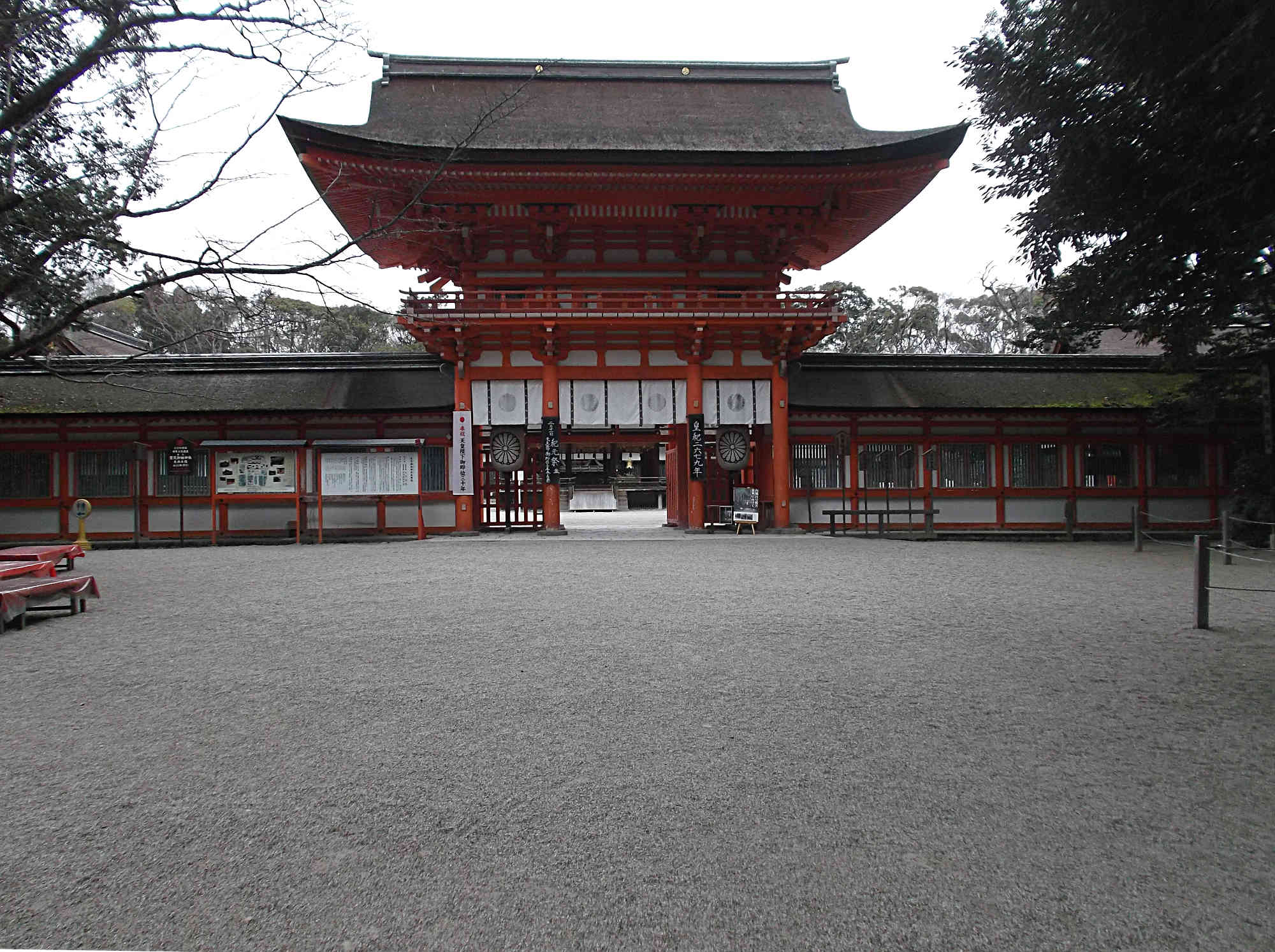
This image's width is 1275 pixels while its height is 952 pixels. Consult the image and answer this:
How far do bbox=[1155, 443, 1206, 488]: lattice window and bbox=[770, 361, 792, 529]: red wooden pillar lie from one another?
27.3ft

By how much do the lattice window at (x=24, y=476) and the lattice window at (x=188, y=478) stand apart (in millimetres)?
2141

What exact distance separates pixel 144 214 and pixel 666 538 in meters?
10.2

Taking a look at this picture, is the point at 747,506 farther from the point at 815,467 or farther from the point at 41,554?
the point at 41,554

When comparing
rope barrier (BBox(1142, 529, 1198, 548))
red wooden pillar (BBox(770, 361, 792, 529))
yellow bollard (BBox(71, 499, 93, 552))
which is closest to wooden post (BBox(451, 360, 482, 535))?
red wooden pillar (BBox(770, 361, 792, 529))

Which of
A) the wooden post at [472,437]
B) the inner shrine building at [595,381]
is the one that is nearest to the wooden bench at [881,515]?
the inner shrine building at [595,381]

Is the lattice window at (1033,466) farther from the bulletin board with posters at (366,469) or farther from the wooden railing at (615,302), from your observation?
the bulletin board with posters at (366,469)

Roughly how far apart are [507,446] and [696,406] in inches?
155

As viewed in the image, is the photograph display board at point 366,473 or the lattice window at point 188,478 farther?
the lattice window at point 188,478

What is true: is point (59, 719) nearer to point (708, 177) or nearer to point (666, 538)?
point (666, 538)

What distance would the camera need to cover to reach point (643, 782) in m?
3.27

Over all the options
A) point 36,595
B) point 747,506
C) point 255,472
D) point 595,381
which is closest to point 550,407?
point 595,381

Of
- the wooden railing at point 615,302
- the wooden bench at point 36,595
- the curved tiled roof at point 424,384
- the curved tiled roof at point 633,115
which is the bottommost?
the wooden bench at point 36,595

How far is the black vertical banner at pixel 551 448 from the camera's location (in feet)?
50.9

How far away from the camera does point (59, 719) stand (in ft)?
13.7
